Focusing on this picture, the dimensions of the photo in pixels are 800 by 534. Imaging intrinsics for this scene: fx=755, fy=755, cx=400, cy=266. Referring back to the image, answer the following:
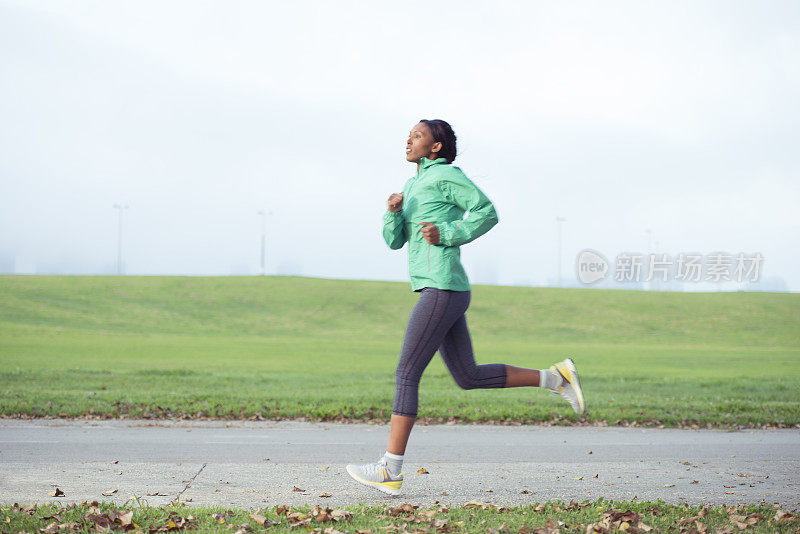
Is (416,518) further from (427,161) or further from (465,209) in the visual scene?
(427,161)

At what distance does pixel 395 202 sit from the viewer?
477cm

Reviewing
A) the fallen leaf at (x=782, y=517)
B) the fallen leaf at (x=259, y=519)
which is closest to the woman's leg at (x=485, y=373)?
the fallen leaf at (x=782, y=517)

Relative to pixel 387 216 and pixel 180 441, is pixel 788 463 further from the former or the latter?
pixel 180 441

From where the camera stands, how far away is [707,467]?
6.41 meters

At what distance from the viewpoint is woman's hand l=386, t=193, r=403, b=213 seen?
477cm

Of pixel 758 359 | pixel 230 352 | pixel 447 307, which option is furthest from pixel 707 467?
pixel 758 359

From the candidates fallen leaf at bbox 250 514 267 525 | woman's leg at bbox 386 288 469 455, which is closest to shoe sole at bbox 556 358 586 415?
woman's leg at bbox 386 288 469 455

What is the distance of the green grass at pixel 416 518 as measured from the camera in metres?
4.03

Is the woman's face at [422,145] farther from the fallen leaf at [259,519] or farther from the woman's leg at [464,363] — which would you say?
the fallen leaf at [259,519]

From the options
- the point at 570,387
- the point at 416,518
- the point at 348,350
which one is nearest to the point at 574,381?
the point at 570,387

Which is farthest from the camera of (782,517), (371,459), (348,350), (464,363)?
(348,350)

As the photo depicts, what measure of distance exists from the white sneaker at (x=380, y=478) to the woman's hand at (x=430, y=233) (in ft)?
4.74

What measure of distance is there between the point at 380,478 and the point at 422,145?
2.17 meters

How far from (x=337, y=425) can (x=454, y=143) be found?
17.4ft
